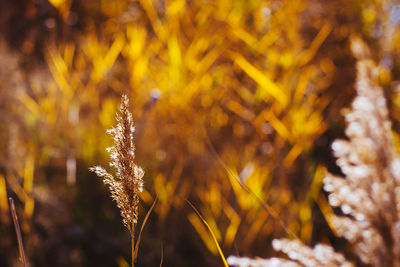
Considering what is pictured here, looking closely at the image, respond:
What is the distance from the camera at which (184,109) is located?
1.81m

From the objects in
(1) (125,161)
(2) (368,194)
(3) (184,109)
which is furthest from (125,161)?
(3) (184,109)

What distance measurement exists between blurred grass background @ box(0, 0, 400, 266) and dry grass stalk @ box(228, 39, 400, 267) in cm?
92

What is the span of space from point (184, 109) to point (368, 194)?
4.32ft

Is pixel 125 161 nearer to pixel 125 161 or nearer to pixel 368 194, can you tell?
pixel 125 161

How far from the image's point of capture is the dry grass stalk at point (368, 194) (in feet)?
1.84

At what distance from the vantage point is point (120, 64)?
6.63 feet

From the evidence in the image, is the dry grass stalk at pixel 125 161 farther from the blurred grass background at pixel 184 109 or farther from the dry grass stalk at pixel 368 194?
the blurred grass background at pixel 184 109

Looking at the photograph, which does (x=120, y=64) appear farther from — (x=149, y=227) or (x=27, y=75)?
(x=149, y=227)

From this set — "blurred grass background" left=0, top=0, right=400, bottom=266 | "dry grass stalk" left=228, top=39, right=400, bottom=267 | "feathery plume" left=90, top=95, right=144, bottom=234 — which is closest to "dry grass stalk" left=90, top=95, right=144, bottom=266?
"feathery plume" left=90, top=95, right=144, bottom=234

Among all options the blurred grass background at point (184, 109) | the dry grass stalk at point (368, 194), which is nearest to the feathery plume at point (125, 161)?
the dry grass stalk at point (368, 194)

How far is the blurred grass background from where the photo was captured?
5.07 feet

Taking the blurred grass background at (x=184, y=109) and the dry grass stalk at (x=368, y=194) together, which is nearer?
the dry grass stalk at (x=368, y=194)

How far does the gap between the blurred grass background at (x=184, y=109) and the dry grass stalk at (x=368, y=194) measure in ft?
3.02

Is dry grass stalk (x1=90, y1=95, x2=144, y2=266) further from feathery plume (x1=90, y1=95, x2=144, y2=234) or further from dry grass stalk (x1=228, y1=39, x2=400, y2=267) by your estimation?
dry grass stalk (x1=228, y1=39, x2=400, y2=267)
